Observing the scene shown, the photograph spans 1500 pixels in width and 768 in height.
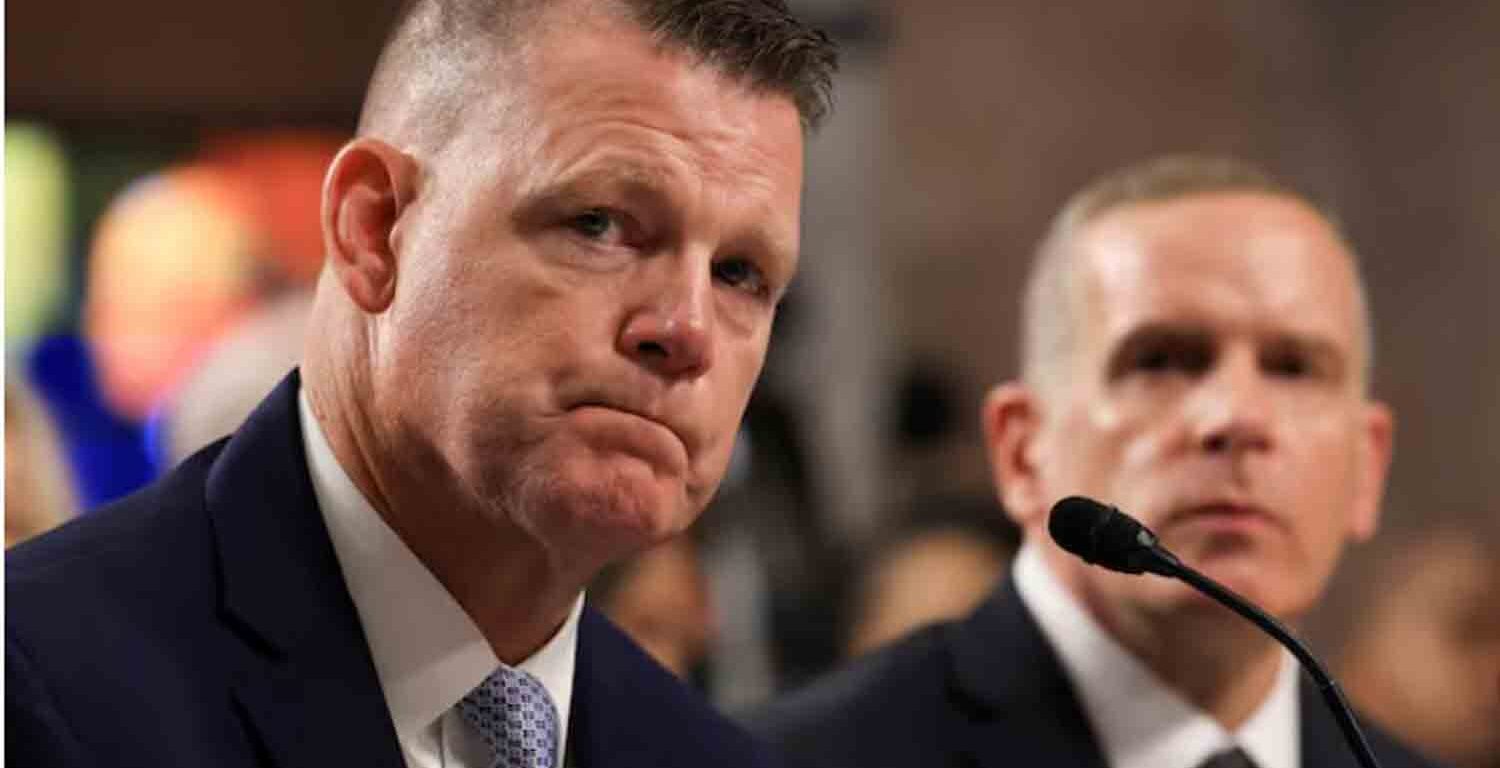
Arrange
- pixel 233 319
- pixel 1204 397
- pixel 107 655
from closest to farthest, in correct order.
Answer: pixel 107 655 < pixel 1204 397 < pixel 233 319

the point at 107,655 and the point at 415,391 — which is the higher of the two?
the point at 415,391

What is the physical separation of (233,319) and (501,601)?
6446 millimetres

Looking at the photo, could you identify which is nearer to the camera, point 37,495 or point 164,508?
point 164,508

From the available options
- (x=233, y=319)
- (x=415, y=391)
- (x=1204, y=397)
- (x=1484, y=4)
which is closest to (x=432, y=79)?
(x=415, y=391)

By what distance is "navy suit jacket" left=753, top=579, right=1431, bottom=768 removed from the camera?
3.81 meters

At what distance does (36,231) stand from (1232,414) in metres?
5.91

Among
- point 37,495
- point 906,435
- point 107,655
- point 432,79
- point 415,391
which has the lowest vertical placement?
point 906,435

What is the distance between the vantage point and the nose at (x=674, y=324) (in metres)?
2.54

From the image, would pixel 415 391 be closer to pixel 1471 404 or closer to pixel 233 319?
pixel 233 319

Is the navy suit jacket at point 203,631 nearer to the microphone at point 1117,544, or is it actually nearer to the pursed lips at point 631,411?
the pursed lips at point 631,411

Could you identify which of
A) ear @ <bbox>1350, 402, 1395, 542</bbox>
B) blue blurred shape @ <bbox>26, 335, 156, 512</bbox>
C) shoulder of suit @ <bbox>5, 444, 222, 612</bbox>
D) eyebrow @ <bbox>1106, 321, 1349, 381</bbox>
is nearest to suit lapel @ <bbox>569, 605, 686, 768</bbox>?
shoulder of suit @ <bbox>5, 444, 222, 612</bbox>

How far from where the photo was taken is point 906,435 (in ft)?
31.2

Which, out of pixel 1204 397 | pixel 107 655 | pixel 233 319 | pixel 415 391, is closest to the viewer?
pixel 107 655

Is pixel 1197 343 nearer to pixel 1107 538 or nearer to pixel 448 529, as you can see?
pixel 1107 538
